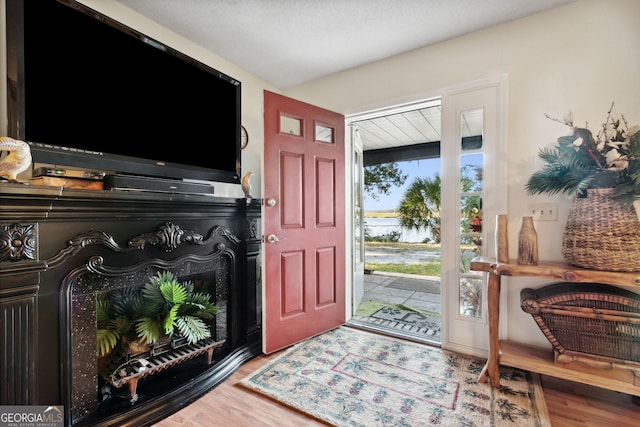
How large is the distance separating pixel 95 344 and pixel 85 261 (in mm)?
446

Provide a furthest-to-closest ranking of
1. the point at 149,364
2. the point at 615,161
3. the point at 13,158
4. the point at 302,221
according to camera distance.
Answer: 1. the point at 302,221
2. the point at 149,364
3. the point at 615,161
4. the point at 13,158

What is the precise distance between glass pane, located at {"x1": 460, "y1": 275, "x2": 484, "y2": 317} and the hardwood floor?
0.58 metres

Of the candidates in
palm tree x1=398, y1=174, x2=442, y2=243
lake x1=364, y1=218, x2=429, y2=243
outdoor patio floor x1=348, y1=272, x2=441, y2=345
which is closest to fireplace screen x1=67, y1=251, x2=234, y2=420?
outdoor patio floor x1=348, y1=272, x2=441, y2=345

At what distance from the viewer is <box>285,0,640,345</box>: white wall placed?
1.76 m

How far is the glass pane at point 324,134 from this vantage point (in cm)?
264

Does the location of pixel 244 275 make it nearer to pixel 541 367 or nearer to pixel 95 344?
pixel 95 344

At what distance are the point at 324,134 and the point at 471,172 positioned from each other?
4.31ft

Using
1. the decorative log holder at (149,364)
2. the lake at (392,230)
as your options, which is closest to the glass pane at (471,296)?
the decorative log holder at (149,364)

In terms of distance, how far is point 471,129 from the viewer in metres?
2.21

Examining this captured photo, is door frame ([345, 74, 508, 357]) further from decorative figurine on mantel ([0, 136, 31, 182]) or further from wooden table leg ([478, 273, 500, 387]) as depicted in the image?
decorative figurine on mantel ([0, 136, 31, 182])

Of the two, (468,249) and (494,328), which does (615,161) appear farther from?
(494,328)

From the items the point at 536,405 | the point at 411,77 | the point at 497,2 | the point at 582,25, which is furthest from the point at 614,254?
the point at 411,77

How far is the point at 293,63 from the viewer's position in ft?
8.61

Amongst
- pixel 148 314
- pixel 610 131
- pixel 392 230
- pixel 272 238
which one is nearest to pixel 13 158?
pixel 148 314
